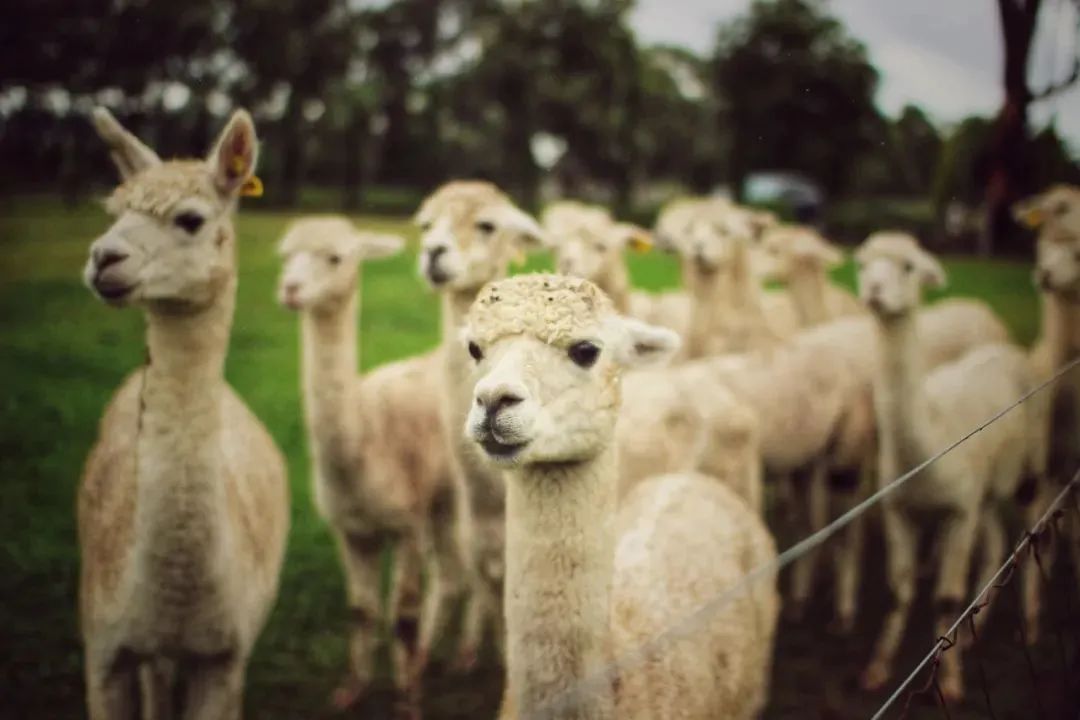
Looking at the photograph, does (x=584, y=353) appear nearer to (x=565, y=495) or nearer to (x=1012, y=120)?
(x=565, y=495)

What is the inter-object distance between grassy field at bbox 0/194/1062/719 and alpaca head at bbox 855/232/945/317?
1619mm

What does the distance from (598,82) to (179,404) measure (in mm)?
2633

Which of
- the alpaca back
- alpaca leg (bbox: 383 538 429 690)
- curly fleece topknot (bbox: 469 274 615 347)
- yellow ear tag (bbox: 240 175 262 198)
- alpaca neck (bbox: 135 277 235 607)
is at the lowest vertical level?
alpaca leg (bbox: 383 538 429 690)

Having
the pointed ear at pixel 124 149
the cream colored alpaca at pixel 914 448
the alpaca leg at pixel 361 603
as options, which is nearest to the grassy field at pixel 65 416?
the alpaca leg at pixel 361 603

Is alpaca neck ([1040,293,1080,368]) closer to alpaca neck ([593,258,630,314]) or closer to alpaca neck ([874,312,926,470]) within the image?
alpaca neck ([874,312,926,470])

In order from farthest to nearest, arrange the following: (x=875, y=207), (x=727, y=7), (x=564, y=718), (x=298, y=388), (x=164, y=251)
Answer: (x=875, y=207) < (x=727, y=7) < (x=298, y=388) < (x=164, y=251) < (x=564, y=718)

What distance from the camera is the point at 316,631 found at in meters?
3.97

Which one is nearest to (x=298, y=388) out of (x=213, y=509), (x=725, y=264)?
(x=213, y=509)

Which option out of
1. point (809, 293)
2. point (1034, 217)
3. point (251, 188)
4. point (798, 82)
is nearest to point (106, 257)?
point (251, 188)

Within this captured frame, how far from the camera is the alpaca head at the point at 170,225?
2279 mm

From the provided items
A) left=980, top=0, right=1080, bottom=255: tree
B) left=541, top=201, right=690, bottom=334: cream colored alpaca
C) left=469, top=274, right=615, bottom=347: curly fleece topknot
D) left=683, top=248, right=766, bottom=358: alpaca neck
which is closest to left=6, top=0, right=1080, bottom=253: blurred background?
left=980, top=0, right=1080, bottom=255: tree

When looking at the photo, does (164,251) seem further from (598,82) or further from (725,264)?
(725,264)

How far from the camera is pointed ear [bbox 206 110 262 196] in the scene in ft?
8.15

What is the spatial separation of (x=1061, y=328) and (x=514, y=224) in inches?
132
